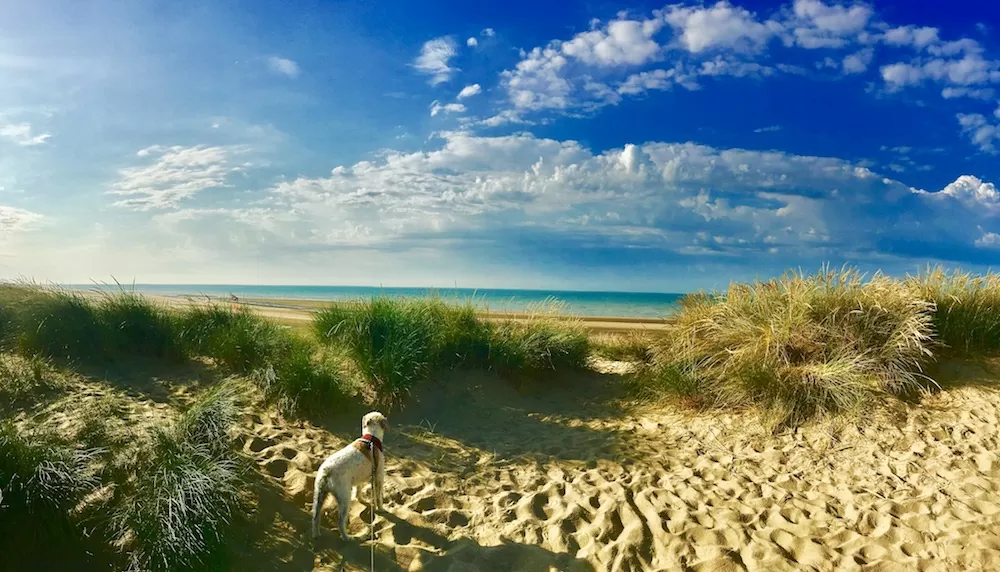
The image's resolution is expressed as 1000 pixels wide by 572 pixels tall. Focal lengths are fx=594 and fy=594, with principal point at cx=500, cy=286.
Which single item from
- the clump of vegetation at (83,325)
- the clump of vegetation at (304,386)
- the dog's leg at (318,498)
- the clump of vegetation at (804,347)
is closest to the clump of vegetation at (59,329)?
the clump of vegetation at (83,325)

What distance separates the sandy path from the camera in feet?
14.5

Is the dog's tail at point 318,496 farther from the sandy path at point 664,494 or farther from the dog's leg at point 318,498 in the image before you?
the sandy path at point 664,494

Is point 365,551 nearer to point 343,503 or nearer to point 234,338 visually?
point 343,503

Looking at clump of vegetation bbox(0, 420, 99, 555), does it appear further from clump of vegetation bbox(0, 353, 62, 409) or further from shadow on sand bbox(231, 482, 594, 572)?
clump of vegetation bbox(0, 353, 62, 409)

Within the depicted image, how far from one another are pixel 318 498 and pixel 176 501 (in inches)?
35.8

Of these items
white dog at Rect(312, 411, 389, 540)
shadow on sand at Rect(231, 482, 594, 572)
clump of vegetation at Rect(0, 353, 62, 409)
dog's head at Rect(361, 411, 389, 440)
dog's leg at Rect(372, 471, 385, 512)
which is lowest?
shadow on sand at Rect(231, 482, 594, 572)

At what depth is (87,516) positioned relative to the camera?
4.04 m

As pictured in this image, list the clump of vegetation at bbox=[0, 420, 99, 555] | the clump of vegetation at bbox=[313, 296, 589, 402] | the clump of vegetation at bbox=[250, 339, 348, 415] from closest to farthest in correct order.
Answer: the clump of vegetation at bbox=[0, 420, 99, 555] < the clump of vegetation at bbox=[250, 339, 348, 415] < the clump of vegetation at bbox=[313, 296, 589, 402]

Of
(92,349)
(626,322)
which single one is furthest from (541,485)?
(626,322)

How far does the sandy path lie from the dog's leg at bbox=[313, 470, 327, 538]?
180 mm

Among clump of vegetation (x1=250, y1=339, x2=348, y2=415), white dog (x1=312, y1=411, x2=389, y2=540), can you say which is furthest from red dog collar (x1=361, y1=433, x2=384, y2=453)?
clump of vegetation (x1=250, y1=339, x2=348, y2=415)

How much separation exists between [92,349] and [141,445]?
12.1 feet

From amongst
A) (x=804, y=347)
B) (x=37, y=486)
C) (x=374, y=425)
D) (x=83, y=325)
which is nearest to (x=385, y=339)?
(x=374, y=425)

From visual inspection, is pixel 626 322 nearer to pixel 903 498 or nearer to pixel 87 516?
pixel 903 498
